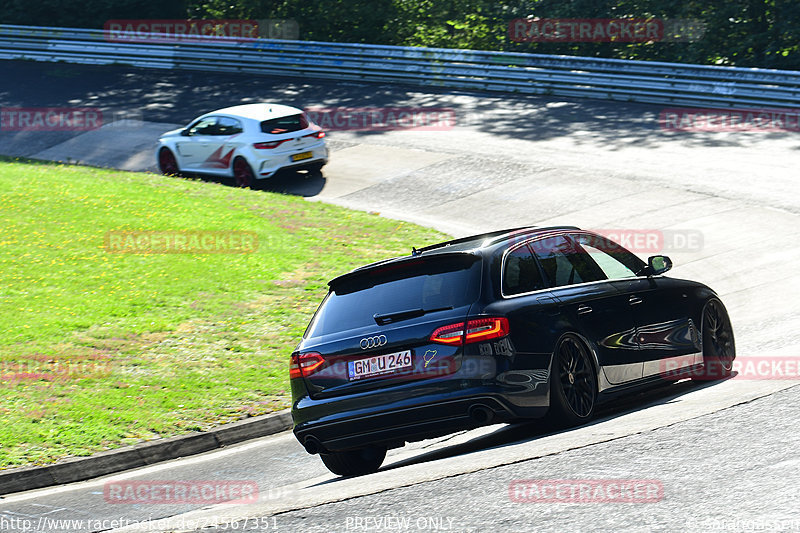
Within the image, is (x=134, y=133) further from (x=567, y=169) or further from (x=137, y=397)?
(x=137, y=397)

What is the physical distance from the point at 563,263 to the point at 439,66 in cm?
2190

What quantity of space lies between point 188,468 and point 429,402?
281 centimetres

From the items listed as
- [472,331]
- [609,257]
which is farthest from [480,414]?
[609,257]

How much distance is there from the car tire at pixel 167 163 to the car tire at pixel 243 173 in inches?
72.5

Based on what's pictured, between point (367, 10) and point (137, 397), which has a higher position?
point (367, 10)

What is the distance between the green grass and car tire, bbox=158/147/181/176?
254cm

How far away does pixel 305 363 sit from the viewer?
7.84 m

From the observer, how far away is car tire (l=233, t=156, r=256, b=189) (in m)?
21.8

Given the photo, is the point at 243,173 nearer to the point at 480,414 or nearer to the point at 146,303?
the point at 146,303

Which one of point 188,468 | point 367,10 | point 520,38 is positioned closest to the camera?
point 188,468

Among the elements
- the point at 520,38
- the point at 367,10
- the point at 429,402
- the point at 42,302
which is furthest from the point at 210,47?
the point at 429,402

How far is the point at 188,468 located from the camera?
29.8ft

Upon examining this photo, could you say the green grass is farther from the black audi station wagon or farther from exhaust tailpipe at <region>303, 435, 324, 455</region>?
the black audi station wagon

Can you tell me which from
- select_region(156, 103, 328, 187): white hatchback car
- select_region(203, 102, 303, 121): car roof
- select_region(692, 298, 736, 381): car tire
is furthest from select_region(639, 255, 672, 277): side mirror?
select_region(203, 102, 303, 121): car roof
